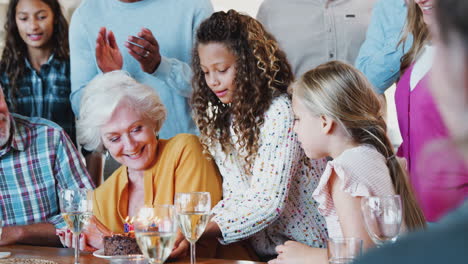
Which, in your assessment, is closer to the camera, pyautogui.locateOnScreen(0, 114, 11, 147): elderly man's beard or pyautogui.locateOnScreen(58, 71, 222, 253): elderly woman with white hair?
pyautogui.locateOnScreen(58, 71, 222, 253): elderly woman with white hair

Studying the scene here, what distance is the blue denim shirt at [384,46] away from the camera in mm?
2215

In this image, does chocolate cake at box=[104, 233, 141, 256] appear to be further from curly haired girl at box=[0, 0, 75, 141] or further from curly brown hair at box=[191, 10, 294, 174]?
curly haired girl at box=[0, 0, 75, 141]

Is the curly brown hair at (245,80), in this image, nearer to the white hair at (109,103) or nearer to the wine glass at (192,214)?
the white hair at (109,103)

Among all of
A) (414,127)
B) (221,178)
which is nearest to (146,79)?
(221,178)

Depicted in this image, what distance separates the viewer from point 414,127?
1.91 m

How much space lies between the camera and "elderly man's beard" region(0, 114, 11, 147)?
7.65ft

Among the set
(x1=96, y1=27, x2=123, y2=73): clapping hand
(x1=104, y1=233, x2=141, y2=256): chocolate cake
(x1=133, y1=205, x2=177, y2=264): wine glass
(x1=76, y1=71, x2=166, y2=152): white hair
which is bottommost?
(x1=104, y1=233, x2=141, y2=256): chocolate cake

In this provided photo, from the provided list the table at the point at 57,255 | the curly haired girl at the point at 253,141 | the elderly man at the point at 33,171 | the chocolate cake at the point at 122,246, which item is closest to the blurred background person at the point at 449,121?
the table at the point at 57,255

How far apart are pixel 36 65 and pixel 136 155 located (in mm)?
1218

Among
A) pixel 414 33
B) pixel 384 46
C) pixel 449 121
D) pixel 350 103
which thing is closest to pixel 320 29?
pixel 384 46

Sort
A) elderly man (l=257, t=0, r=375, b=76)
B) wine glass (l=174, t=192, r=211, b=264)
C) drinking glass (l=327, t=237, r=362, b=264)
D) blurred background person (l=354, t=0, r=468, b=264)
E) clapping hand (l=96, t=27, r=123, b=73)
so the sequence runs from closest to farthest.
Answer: blurred background person (l=354, t=0, r=468, b=264), drinking glass (l=327, t=237, r=362, b=264), wine glass (l=174, t=192, r=211, b=264), elderly man (l=257, t=0, r=375, b=76), clapping hand (l=96, t=27, r=123, b=73)

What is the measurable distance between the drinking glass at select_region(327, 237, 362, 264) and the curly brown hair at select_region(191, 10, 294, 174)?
0.93m

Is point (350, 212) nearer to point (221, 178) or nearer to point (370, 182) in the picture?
point (370, 182)

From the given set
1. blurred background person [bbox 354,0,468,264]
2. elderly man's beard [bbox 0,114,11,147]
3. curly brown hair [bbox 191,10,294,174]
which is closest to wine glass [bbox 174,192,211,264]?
curly brown hair [bbox 191,10,294,174]
